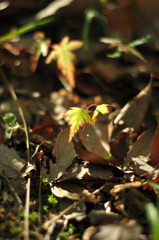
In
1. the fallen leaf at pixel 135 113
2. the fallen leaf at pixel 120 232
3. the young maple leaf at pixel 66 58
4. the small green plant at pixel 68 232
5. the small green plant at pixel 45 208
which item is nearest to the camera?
the fallen leaf at pixel 120 232

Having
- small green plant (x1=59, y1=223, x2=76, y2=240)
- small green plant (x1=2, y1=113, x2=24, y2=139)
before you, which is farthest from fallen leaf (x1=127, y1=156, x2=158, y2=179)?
small green plant (x1=2, y1=113, x2=24, y2=139)

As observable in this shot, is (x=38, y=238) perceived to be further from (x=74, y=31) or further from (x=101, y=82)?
(x=74, y=31)

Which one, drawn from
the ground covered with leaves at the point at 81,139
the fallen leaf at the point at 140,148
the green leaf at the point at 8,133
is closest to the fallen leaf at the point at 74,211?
the ground covered with leaves at the point at 81,139

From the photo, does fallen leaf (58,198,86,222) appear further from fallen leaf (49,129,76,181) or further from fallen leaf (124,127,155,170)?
fallen leaf (124,127,155,170)

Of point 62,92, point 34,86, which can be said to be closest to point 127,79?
point 62,92

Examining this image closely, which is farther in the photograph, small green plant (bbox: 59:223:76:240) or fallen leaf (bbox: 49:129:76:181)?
fallen leaf (bbox: 49:129:76:181)

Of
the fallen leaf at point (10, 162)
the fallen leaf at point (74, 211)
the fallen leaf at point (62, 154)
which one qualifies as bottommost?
the fallen leaf at point (74, 211)

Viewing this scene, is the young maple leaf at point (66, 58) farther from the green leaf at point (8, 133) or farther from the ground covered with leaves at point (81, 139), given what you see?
the green leaf at point (8, 133)

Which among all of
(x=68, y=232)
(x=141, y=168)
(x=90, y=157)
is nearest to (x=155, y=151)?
(x=141, y=168)
